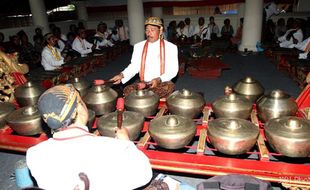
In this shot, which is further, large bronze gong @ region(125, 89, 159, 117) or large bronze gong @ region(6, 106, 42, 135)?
large bronze gong @ region(125, 89, 159, 117)

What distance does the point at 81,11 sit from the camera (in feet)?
45.4

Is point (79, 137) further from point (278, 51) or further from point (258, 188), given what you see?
point (278, 51)

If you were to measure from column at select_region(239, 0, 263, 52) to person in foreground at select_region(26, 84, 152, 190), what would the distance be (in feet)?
28.2

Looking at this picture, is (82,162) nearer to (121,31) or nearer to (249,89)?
(249,89)

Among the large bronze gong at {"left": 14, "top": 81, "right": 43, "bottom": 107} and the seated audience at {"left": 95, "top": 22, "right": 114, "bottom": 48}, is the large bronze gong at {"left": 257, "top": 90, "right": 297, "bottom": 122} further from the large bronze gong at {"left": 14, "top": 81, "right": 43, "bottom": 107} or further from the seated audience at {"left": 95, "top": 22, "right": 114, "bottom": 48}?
the seated audience at {"left": 95, "top": 22, "right": 114, "bottom": 48}

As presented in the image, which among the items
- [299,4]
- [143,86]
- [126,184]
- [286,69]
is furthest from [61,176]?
[299,4]

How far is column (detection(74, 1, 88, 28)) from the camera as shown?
1373cm

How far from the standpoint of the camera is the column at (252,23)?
8.59 metres

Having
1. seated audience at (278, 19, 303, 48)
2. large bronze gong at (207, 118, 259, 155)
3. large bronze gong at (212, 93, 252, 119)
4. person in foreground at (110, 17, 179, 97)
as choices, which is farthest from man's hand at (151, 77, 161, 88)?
seated audience at (278, 19, 303, 48)

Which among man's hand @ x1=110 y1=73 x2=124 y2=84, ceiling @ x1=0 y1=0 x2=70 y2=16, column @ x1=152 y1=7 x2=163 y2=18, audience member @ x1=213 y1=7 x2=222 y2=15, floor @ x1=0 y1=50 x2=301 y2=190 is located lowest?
floor @ x1=0 y1=50 x2=301 y2=190

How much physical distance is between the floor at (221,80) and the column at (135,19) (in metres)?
1.93

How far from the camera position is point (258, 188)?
1.68 meters

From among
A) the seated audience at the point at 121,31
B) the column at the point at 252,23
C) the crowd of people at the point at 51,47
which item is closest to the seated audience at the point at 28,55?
the crowd of people at the point at 51,47

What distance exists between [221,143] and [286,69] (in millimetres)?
5347
